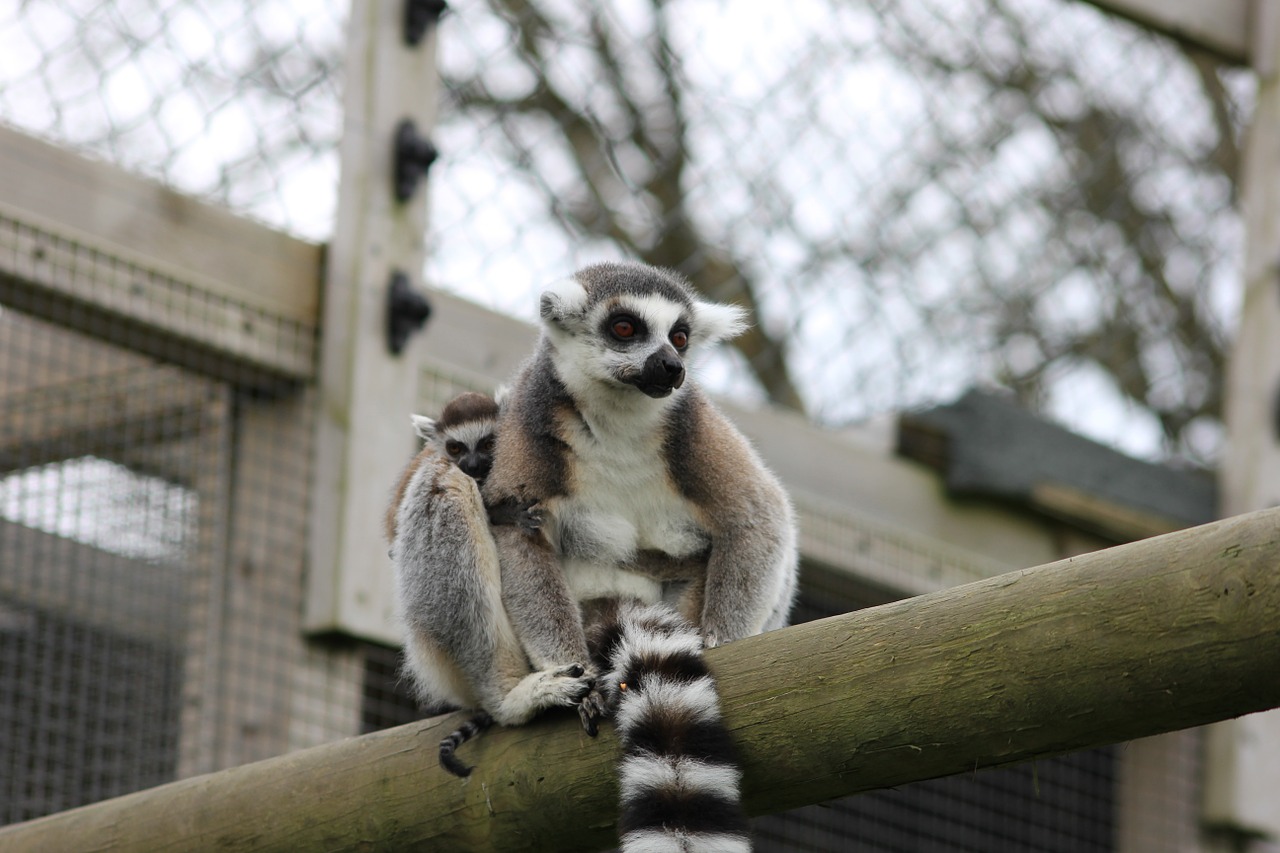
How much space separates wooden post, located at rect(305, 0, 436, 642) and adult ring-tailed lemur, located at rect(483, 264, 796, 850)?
31.0 inches

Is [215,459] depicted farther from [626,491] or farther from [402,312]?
[626,491]

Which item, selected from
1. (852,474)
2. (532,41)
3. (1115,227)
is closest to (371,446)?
(852,474)

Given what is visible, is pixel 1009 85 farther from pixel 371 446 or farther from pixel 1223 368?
pixel 371 446

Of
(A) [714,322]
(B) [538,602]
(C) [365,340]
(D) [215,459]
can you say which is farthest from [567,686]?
(D) [215,459]

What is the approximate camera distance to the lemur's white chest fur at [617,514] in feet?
11.2

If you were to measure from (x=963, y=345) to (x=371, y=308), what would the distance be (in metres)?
2.63

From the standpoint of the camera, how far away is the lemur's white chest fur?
3.43m

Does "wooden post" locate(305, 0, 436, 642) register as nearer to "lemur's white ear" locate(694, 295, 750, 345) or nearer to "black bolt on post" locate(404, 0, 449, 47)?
"black bolt on post" locate(404, 0, 449, 47)

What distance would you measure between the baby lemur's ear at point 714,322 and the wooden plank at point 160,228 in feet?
4.14

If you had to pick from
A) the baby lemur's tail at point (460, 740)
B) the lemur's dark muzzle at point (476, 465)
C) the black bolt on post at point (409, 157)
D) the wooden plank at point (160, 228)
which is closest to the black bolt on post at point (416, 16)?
the black bolt on post at point (409, 157)

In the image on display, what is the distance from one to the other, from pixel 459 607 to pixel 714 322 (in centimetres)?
104

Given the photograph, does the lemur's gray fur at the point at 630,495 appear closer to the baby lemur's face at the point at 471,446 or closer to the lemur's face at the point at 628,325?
the lemur's face at the point at 628,325

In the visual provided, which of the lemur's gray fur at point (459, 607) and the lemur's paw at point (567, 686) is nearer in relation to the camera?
the lemur's paw at point (567, 686)

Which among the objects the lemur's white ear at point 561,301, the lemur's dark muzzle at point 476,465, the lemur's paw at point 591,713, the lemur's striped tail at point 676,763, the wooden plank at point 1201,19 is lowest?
the lemur's striped tail at point 676,763
